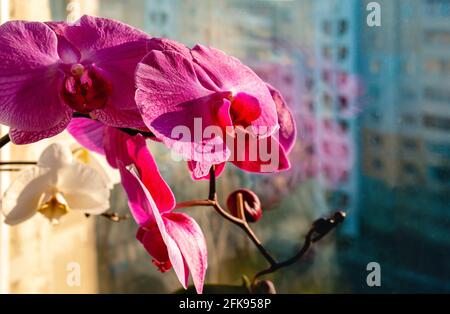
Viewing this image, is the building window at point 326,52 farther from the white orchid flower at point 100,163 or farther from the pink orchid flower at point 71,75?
the pink orchid flower at point 71,75

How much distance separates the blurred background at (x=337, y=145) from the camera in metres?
1.05

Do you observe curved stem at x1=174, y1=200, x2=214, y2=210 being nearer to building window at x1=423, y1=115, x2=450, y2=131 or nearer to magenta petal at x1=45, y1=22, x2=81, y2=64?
magenta petal at x1=45, y1=22, x2=81, y2=64

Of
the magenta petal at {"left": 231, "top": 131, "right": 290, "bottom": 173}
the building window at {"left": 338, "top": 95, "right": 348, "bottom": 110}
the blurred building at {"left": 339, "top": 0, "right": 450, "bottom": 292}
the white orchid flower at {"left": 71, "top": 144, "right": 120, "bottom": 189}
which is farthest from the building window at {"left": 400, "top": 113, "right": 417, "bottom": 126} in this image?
the magenta petal at {"left": 231, "top": 131, "right": 290, "bottom": 173}

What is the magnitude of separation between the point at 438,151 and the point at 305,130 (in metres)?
0.24

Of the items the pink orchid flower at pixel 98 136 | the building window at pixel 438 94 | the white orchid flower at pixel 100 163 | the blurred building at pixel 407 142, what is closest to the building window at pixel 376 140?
the blurred building at pixel 407 142

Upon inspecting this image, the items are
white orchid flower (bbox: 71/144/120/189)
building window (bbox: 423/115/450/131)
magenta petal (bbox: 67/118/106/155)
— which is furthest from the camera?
building window (bbox: 423/115/450/131)

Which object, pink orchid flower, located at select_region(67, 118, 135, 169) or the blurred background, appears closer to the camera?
pink orchid flower, located at select_region(67, 118, 135, 169)

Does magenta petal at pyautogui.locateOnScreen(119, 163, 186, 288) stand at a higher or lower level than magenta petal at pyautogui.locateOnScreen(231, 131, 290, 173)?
lower

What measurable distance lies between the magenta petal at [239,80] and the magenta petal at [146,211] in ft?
0.22

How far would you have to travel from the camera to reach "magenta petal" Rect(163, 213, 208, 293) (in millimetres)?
294

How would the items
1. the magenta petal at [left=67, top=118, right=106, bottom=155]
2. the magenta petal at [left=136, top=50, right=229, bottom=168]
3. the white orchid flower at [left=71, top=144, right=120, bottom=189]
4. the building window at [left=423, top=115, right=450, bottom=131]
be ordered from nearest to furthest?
the magenta petal at [left=136, top=50, right=229, bottom=168] < the magenta petal at [left=67, top=118, right=106, bottom=155] < the white orchid flower at [left=71, top=144, right=120, bottom=189] < the building window at [left=423, top=115, right=450, bottom=131]

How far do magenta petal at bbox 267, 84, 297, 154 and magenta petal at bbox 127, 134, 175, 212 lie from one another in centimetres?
8

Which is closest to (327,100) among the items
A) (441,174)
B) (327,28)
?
(327,28)

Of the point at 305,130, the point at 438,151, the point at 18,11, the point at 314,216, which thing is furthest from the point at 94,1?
the point at 438,151
